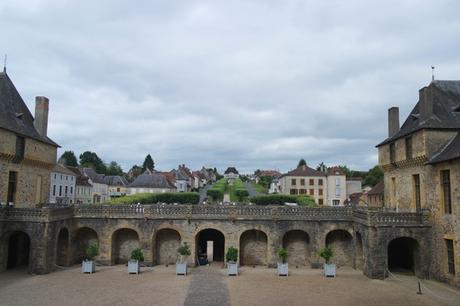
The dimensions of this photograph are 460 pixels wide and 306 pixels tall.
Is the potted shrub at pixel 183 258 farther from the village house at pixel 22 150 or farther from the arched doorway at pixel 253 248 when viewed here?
the village house at pixel 22 150

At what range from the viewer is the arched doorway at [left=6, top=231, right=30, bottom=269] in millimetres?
23936

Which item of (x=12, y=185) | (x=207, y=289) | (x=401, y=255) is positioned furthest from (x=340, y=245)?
(x=12, y=185)

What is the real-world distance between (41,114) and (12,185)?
5.73 metres

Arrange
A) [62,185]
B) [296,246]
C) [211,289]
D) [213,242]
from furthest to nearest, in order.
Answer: [62,185], [213,242], [296,246], [211,289]

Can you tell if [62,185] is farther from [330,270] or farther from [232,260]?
[330,270]

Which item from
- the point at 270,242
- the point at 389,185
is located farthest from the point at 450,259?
the point at 270,242

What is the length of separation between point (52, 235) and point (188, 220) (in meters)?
8.56

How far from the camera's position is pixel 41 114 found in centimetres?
2639

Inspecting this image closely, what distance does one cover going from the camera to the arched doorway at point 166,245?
26.2 meters

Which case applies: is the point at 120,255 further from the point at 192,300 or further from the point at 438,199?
the point at 438,199

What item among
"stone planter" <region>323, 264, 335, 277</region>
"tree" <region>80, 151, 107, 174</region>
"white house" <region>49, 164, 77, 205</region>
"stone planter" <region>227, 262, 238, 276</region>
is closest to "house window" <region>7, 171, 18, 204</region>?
"stone planter" <region>227, 262, 238, 276</region>

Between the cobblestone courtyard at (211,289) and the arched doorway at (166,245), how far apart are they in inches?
133

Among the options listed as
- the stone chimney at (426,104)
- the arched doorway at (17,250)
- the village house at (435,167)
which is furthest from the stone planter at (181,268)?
the stone chimney at (426,104)

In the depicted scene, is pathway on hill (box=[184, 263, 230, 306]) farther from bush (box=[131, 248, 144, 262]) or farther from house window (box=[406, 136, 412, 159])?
house window (box=[406, 136, 412, 159])
